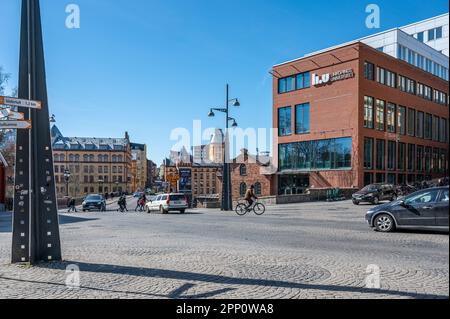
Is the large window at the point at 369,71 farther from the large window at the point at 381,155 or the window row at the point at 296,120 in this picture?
the window row at the point at 296,120

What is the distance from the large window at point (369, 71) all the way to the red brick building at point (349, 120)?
0.37 ft

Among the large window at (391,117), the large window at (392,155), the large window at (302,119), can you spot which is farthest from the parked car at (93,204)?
the large window at (391,117)

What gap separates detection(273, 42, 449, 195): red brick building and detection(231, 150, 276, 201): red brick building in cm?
147

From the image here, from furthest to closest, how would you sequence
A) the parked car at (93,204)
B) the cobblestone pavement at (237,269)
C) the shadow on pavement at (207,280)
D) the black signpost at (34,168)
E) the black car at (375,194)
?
the parked car at (93,204) → the black car at (375,194) → the black signpost at (34,168) → the cobblestone pavement at (237,269) → the shadow on pavement at (207,280)

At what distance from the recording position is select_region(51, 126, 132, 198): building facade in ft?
374

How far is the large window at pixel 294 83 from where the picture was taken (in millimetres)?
47612

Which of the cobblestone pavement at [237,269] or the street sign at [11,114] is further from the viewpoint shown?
the street sign at [11,114]

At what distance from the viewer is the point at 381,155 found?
145 ft

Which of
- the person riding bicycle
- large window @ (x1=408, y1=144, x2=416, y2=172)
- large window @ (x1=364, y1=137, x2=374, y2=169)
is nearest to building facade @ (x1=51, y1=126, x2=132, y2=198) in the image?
large window @ (x1=364, y1=137, x2=374, y2=169)

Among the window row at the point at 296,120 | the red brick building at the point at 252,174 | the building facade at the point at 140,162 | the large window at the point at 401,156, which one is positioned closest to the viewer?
the large window at the point at 401,156

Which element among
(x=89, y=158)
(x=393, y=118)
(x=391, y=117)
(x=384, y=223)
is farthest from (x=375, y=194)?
(x=89, y=158)

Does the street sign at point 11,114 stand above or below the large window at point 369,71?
below
